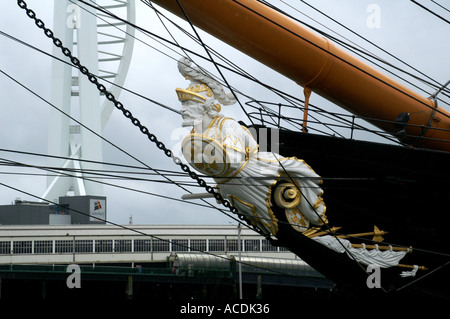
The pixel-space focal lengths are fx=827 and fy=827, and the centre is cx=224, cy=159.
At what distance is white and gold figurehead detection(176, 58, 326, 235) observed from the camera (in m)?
9.24

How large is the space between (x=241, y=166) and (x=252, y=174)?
0.54 feet

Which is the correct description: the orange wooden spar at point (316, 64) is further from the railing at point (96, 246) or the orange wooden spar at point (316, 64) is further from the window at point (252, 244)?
the window at point (252, 244)

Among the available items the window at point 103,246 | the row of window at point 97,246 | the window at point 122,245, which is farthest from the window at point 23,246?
the window at point 122,245

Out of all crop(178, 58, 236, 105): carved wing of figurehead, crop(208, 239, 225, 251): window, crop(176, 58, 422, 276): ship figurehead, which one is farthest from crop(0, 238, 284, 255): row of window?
crop(178, 58, 236, 105): carved wing of figurehead

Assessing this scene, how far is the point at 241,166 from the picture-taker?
9305mm

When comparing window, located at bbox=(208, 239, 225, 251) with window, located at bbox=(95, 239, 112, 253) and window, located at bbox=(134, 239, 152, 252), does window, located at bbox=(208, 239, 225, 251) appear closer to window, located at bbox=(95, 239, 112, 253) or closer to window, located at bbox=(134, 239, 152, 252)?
window, located at bbox=(134, 239, 152, 252)

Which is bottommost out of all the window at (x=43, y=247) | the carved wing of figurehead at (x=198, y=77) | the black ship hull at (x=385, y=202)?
the window at (x=43, y=247)

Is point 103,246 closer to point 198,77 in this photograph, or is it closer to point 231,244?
point 231,244

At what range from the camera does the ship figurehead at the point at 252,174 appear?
9250mm

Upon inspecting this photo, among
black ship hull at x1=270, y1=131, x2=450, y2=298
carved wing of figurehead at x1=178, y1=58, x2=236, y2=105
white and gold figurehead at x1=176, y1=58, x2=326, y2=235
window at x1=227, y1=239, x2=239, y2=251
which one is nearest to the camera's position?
white and gold figurehead at x1=176, y1=58, x2=326, y2=235

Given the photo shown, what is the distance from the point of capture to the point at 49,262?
32594mm

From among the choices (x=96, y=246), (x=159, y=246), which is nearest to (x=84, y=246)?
(x=96, y=246)

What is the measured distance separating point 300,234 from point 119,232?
24.7 metres
